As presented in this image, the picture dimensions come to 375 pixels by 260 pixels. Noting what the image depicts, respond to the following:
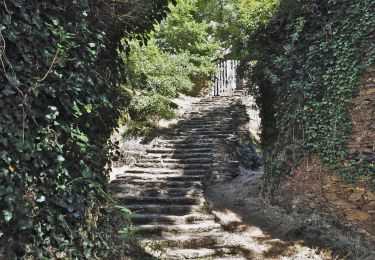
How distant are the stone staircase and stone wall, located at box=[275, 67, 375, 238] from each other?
5.15 ft

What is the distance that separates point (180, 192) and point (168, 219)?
105cm

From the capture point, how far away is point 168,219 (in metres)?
5.45

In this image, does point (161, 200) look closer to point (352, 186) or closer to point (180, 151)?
point (180, 151)

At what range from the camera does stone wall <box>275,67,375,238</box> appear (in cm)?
496

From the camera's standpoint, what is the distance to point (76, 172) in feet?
9.26

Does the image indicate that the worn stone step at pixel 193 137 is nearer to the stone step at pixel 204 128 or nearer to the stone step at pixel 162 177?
the stone step at pixel 204 128

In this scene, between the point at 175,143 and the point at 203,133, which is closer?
the point at 175,143

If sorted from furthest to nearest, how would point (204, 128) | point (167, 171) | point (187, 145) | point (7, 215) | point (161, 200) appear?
point (204, 128)
point (187, 145)
point (167, 171)
point (161, 200)
point (7, 215)

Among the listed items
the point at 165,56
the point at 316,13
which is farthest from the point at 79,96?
the point at 165,56

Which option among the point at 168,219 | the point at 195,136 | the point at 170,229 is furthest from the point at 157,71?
the point at 170,229

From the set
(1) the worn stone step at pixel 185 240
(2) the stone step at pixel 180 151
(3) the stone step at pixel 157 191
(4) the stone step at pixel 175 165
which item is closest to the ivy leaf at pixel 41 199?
(1) the worn stone step at pixel 185 240

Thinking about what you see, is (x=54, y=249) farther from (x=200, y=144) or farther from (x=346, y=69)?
(x=200, y=144)

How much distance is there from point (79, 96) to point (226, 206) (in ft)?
14.0

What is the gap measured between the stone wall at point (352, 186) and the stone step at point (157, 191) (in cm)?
184
